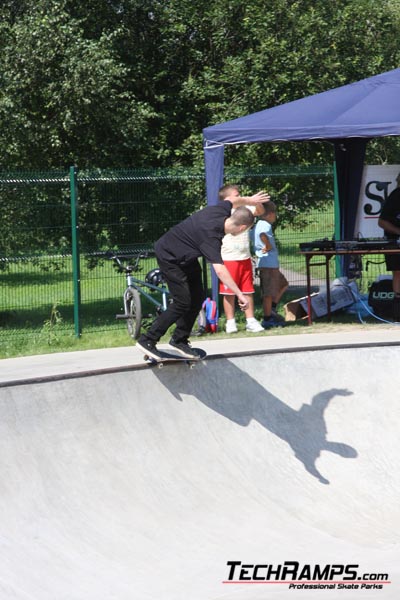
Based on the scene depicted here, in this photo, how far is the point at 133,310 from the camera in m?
11.1

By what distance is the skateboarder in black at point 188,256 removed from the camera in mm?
7398

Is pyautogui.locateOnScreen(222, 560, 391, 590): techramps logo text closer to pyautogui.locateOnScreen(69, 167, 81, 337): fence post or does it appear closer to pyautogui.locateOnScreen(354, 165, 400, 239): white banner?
pyautogui.locateOnScreen(69, 167, 81, 337): fence post

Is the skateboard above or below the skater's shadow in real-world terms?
above

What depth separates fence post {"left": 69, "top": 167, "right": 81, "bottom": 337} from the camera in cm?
1116

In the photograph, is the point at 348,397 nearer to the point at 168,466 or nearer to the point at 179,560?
the point at 168,466

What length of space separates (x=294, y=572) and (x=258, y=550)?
45 centimetres

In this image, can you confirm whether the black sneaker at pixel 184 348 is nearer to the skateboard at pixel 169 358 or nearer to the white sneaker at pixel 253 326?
the skateboard at pixel 169 358

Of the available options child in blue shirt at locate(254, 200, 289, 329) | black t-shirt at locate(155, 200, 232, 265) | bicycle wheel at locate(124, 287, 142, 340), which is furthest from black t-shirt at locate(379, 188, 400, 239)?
black t-shirt at locate(155, 200, 232, 265)

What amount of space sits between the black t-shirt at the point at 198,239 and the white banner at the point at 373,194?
565 cm

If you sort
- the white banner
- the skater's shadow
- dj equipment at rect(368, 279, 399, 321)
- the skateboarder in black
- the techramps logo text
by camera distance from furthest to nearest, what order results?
the white banner, dj equipment at rect(368, 279, 399, 321), the skater's shadow, the skateboarder in black, the techramps logo text

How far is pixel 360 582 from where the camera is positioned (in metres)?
5.62

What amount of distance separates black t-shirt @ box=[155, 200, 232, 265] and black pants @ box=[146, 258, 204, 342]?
9cm

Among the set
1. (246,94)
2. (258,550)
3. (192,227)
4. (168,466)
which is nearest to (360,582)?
(258,550)

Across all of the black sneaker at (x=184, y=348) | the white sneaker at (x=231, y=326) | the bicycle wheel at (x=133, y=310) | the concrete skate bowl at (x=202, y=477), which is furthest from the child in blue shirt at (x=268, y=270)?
the black sneaker at (x=184, y=348)
